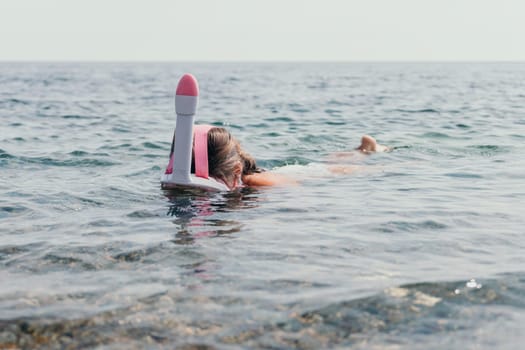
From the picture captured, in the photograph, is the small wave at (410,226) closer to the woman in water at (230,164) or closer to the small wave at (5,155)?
the woman in water at (230,164)

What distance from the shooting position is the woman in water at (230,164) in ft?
22.0

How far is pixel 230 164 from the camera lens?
271 inches

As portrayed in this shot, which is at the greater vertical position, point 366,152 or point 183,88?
point 183,88

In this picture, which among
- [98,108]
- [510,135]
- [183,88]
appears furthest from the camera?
[98,108]

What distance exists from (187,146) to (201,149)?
0.43 m

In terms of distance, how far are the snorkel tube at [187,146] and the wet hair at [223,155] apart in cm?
10

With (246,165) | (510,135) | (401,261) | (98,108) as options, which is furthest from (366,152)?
(98,108)

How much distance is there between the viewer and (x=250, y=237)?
5.16 m

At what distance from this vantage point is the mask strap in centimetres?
652

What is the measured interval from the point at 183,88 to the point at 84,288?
8.24ft

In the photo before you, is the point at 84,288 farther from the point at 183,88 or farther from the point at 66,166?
the point at 66,166

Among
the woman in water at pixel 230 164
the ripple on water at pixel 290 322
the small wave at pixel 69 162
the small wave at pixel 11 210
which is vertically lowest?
the small wave at pixel 69 162

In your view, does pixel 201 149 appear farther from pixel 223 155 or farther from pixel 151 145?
pixel 151 145

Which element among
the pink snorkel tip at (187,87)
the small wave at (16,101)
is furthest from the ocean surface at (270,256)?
the small wave at (16,101)
